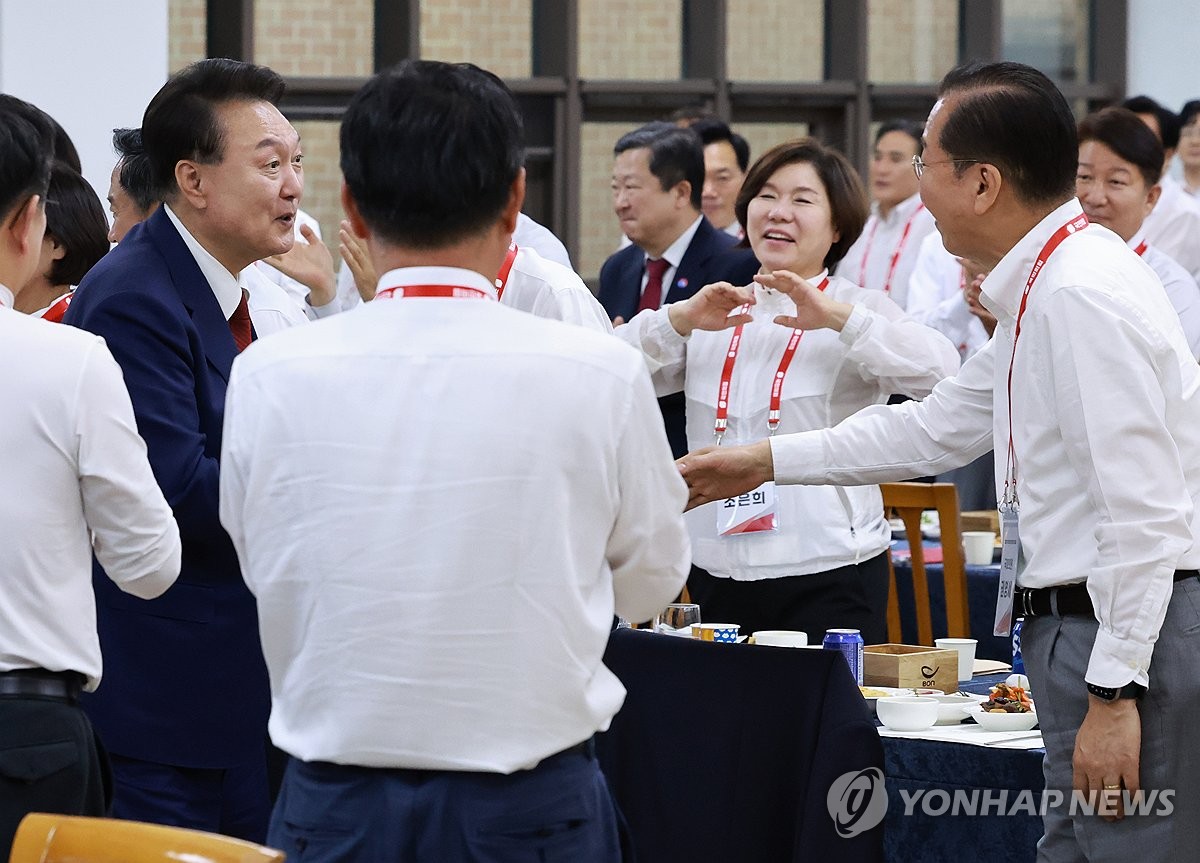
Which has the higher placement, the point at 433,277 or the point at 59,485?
the point at 433,277

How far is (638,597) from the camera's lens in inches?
62.3

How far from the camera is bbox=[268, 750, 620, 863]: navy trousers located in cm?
146

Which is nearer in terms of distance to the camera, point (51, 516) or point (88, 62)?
point (51, 516)

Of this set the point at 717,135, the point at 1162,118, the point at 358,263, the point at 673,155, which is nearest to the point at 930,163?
the point at 358,263

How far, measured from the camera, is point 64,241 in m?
2.93

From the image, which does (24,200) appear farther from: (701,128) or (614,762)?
(701,128)

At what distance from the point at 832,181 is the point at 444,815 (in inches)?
94.2

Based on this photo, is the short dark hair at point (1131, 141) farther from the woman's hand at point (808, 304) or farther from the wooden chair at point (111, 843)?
the wooden chair at point (111, 843)

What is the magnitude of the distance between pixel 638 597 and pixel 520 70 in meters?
7.48

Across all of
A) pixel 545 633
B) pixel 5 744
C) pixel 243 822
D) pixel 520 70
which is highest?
pixel 520 70

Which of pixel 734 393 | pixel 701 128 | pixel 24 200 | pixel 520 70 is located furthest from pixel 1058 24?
pixel 24 200

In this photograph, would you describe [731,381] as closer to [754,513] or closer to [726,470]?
[754,513]

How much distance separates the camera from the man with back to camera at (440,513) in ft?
4.73

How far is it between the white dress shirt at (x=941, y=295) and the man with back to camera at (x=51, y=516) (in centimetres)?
464
